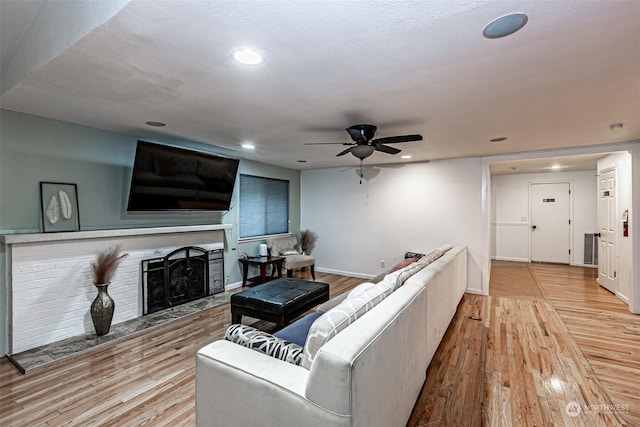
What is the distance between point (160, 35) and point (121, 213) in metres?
2.84

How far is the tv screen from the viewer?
3.48 metres

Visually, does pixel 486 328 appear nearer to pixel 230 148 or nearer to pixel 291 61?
pixel 291 61

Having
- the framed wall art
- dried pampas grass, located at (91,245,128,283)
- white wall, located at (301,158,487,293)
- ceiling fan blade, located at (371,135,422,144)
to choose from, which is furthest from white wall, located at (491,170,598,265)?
the framed wall art

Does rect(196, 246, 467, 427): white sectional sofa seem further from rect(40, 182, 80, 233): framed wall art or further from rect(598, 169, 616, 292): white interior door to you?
rect(598, 169, 616, 292): white interior door

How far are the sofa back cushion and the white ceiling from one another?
1466 millimetres

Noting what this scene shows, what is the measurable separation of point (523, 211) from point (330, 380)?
8289mm

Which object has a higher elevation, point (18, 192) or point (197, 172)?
point (197, 172)

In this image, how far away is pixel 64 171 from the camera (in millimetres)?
3166

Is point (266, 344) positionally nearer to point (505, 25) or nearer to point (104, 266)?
Result: point (505, 25)

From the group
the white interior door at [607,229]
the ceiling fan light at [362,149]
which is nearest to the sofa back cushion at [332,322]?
the ceiling fan light at [362,149]

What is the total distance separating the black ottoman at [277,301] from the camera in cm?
297

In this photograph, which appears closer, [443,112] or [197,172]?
[443,112]

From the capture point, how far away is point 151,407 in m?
2.10

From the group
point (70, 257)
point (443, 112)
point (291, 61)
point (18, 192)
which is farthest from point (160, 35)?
point (70, 257)
